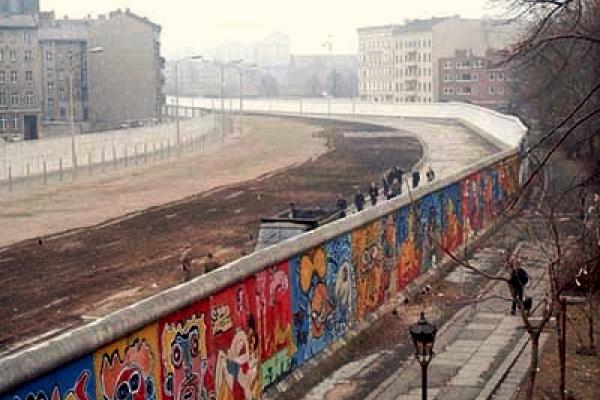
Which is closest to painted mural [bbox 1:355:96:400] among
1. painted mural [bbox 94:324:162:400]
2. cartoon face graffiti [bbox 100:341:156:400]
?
painted mural [bbox 94:324:162:400]

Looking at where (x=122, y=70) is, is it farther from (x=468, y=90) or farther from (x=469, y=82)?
(x=468, y=90)

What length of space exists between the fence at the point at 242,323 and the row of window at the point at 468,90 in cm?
11678

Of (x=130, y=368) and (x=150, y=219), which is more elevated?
(x=130, y=368)

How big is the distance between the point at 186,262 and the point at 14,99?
241 feet

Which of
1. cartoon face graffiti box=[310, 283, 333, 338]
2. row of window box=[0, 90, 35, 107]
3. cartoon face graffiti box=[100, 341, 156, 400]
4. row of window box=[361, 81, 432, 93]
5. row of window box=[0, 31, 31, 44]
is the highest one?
row of window box=[0, 31, 31, 44]

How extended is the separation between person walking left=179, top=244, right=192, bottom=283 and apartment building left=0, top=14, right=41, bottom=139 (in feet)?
212

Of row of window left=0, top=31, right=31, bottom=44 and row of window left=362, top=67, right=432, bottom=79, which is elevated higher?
row of window left=0, top=31, right=31, bottom=44

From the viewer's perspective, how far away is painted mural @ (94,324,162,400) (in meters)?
13.6

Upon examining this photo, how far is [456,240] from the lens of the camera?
3491 centimetres

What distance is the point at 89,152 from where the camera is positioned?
227 feet

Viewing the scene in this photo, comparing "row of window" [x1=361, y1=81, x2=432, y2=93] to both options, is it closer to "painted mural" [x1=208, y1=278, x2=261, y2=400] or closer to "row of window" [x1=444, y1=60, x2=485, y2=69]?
"row of window" [x1=444, y1=60, x2=485, y2=69]

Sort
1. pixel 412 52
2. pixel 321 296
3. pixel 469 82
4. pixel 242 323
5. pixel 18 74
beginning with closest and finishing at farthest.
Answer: pixel 242 323 → pixel 321 296 → pixel 18 74 → pixel 469 82 → pixel 412 52

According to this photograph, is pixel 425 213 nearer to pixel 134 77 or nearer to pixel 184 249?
pixel 184 249

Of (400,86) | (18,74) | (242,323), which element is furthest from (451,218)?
(400,86)
